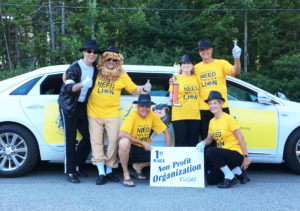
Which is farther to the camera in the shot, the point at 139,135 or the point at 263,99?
the point at 263,99

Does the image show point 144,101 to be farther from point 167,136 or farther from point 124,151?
point 124,151

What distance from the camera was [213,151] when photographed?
166 inches

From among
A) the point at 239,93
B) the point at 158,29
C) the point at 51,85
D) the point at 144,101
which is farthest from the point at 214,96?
the point at 158,29

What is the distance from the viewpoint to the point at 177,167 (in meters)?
4.39

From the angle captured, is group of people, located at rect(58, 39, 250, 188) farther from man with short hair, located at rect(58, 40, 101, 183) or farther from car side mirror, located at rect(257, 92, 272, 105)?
car side mirror, located at rect(257, 92, 272, 105)

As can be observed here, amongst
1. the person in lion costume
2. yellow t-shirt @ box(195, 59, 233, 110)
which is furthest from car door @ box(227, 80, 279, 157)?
the person in lion costume

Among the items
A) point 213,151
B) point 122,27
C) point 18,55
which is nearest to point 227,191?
point 213,151

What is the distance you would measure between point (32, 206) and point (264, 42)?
70.5 ft

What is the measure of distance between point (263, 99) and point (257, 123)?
0.38m

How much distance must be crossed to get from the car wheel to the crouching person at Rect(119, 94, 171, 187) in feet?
4.62

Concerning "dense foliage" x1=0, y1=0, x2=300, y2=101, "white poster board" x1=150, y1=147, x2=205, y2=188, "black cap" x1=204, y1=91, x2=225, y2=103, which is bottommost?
"white poster board" x1=150, y1=147, x2=205, y2=188

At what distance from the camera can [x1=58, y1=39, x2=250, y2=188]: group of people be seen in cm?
430

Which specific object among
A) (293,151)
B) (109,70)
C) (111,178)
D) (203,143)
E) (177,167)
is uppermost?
(109,70)

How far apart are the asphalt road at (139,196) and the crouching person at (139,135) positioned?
Result: 0.31 metres
